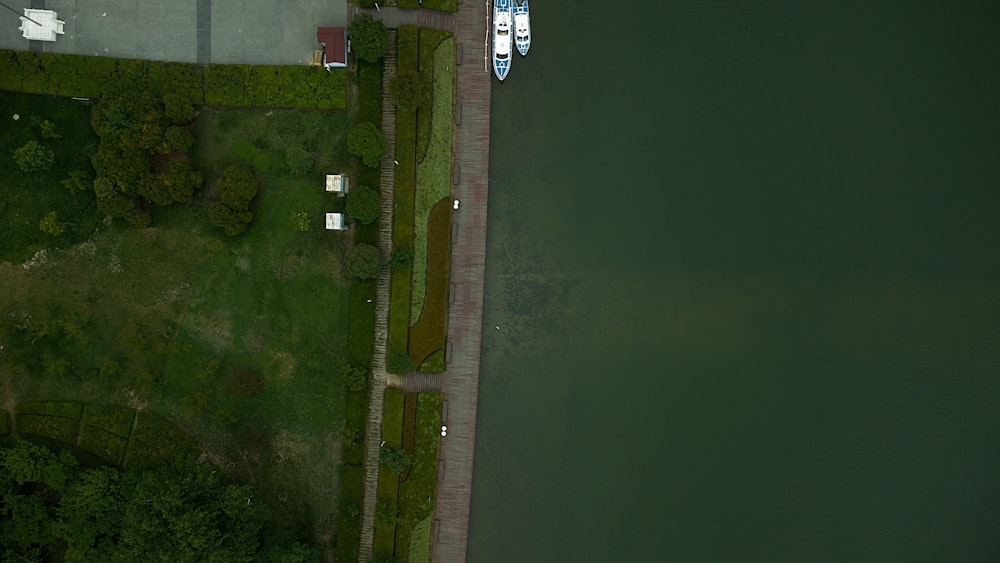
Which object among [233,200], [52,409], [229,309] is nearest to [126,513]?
[52,409]

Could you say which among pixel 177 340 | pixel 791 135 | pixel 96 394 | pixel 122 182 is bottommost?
pixel 96 394

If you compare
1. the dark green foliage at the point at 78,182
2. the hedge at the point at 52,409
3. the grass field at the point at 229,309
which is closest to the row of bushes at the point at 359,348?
the grass field at the point at 229,309

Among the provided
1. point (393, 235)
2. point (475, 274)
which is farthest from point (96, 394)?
point (475, 274)

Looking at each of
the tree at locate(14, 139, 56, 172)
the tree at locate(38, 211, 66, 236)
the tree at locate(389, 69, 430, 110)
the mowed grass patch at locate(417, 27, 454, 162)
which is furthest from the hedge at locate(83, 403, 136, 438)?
the tree at locate(389, 69, 430, 110)

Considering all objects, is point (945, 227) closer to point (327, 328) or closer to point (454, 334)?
point (454, 334)

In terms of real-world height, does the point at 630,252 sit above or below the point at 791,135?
below
